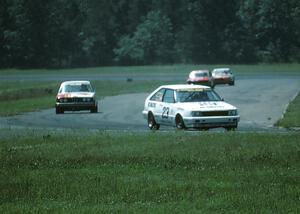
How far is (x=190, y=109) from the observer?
23.1 meters

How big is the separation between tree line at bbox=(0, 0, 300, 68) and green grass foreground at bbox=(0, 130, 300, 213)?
86.8 m

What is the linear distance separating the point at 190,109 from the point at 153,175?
1093 centimetres

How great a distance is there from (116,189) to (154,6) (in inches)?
4311

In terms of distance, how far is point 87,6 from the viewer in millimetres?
112750

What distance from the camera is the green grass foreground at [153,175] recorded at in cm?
981

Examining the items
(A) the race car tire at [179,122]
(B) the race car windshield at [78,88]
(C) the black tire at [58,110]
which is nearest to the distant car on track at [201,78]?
(B) the race car windshield at [78,88]

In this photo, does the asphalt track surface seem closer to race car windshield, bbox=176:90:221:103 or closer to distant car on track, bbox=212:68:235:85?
race car windshield, bbox=176:90:221:103

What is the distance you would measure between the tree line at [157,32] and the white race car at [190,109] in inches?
3096

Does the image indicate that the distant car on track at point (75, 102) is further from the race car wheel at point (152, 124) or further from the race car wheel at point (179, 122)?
the race car wheel at point (179, 122)

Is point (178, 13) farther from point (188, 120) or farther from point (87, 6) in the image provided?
point (188, 120)

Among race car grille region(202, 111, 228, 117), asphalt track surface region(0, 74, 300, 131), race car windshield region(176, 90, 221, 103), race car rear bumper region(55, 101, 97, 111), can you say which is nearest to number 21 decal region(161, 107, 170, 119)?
race car windshield region(176, 90, 221, 103)

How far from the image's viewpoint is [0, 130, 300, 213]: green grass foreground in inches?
386

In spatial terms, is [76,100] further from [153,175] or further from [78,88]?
[153,175]

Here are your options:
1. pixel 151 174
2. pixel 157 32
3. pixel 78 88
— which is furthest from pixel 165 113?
pixel 157 32
